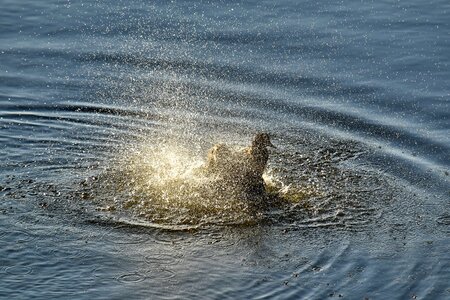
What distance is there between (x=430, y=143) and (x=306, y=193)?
326 centimetres

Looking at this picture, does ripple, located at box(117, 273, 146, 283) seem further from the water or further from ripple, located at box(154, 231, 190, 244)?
ripple, located at box(154, 231, 190, 244)

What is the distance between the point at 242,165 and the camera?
16.2 meters

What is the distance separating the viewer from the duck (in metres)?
16.0

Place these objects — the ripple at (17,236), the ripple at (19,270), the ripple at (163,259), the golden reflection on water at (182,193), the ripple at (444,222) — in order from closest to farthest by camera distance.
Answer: the ripple at (19,270)
the ripple at (163,259)
the ripple at (17,236)
the golden reflection on water at (182,193)
the ripple at (444,222)

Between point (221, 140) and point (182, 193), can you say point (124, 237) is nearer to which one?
point (182, 193)

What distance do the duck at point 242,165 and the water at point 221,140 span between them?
263 mm

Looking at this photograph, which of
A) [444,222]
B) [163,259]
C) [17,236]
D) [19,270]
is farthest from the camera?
[444,222]

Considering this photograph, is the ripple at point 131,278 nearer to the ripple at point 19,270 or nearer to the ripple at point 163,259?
the ripple at point 163,259

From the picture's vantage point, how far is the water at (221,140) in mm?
13758

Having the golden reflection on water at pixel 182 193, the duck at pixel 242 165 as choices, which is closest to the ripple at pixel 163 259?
the golden reflection on water at pixel 182 193

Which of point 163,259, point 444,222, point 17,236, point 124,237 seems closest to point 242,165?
point 124,237

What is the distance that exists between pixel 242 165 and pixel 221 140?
1.93m

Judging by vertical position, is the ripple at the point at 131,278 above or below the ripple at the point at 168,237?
below

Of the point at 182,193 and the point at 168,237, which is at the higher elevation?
the point at 182,193
